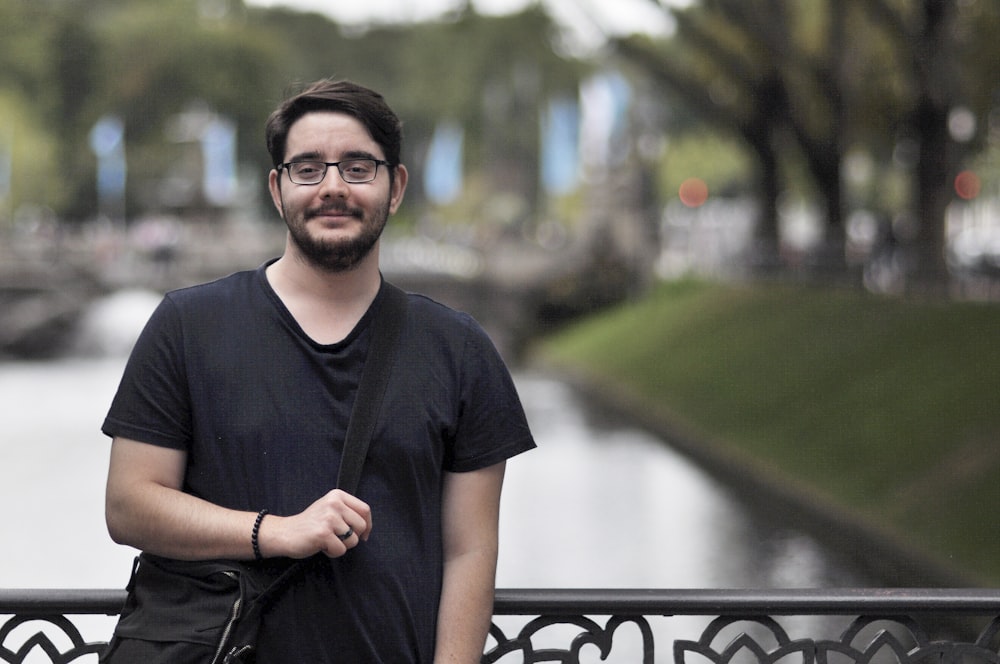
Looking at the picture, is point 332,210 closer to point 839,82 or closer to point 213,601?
point 213,601

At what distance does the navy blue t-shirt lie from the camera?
3.31 m

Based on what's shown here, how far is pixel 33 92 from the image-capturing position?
207 feet

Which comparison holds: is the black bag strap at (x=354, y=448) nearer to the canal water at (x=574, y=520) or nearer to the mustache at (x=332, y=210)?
the mustache at (x=332, y=210)

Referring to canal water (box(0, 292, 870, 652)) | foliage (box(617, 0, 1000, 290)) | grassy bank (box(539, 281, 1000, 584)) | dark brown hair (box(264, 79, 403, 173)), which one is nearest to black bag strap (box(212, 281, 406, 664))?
dark brown hair (box(264, 79, 403, 173))

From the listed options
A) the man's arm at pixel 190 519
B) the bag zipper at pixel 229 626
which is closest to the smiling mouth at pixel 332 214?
the man's arm at pixel 190 519

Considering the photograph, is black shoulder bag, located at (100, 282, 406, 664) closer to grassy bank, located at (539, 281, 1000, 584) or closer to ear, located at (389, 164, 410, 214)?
ear, located at (389, 164, 410, 214)

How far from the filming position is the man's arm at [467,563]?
135 inches

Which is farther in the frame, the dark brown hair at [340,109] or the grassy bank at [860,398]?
the grassy bank at [860,398]

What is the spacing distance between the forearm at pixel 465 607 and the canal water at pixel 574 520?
8.61 metres

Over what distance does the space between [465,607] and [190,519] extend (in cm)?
56

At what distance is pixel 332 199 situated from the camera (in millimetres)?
3381

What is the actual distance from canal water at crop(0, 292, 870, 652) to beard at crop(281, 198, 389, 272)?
28.8 ft

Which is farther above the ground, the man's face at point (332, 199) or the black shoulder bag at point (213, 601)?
the man's face at point (332, 199)

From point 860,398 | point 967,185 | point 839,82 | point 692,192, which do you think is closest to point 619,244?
point 692,192
